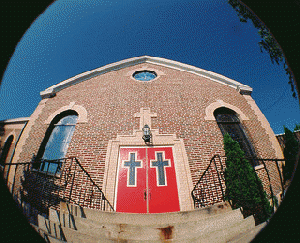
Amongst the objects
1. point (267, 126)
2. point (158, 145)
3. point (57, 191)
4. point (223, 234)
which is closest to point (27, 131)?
point (57, 191)

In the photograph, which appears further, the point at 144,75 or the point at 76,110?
the point at 144,75

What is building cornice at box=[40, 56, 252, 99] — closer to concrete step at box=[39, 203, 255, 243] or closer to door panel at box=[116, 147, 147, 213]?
door panel at box=[116, 147, 147, 213]

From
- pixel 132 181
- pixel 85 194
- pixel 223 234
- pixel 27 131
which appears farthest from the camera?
pixel 27 131

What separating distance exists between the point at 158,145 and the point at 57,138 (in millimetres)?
4659

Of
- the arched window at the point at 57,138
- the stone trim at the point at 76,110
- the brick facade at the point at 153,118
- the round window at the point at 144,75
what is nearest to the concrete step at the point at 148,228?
the brick facade at the point at 153,118

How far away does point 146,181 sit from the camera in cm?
413

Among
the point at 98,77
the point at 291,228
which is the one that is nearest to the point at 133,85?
the point at 98,77

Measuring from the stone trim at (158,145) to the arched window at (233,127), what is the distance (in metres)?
2.67

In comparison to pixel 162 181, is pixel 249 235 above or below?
below

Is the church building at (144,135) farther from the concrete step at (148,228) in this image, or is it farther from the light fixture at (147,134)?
the concrete step at (148,228)

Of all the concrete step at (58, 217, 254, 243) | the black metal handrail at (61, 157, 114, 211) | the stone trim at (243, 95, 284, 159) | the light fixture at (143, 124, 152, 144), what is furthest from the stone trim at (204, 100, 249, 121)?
the black metal handrail at (61, 157, 114, 211)

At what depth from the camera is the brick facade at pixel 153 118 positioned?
4668mm

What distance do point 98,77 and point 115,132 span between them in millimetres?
4819

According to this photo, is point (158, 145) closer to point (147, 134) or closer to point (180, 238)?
point (147, 134)
